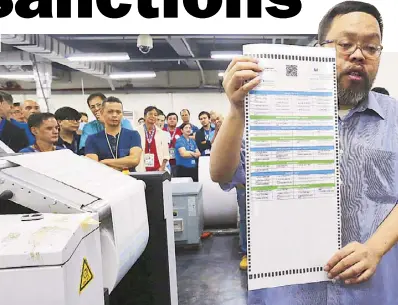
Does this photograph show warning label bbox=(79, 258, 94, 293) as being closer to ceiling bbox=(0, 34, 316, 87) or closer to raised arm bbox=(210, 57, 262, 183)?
raised arm bbox=(210, 57, 262, 183)

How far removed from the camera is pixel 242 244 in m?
3.73

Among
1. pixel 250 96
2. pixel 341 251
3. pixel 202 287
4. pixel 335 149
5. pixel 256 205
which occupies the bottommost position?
pixel 202 287

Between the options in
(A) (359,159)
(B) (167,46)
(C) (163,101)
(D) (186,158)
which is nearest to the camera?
(A) (359,159)

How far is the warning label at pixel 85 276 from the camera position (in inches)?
30.4

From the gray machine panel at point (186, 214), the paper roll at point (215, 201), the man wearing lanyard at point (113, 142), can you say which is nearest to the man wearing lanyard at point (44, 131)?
the man wearing lanyard at point (113, 142)

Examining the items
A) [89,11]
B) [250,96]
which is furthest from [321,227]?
[89,11]

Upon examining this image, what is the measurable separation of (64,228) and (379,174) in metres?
0.74

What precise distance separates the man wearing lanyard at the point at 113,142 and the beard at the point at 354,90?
2.22m

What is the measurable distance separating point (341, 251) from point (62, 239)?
0.57 meters

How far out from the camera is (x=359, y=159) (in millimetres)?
964

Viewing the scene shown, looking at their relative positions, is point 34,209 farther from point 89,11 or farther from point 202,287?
point 202,287

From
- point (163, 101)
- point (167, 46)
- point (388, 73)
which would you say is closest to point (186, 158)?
point (388, 73)

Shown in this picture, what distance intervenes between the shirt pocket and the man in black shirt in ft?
10.9

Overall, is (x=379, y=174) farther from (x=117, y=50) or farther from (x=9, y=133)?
(x=117, y=50)
